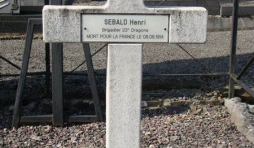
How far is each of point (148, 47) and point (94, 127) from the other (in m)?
6.54

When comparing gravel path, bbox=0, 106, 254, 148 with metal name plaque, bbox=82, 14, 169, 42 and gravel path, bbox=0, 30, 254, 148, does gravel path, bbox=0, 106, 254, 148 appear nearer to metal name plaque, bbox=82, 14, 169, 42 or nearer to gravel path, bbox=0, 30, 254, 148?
gravel path, bbox=0, 30, 254, 148

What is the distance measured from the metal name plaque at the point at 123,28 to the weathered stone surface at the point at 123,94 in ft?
0.27

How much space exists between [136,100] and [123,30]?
23.0 inches

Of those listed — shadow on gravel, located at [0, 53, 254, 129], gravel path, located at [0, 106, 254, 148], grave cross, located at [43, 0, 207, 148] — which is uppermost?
grave cross, located at [43, 0, 207, 148]

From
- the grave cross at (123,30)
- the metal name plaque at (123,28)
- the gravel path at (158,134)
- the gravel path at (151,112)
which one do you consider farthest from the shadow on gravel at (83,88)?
the metal name plaque at (123,28)

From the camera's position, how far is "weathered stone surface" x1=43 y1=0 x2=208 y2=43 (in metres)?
4.39

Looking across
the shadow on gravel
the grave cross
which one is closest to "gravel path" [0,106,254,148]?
the shadow on gravel

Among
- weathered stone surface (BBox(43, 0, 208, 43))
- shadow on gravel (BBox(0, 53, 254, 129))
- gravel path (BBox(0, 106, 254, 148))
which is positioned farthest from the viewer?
shadow on gravel (BBox(0, 53, 254, 129))

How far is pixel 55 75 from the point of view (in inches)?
271

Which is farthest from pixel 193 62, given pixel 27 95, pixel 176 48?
pixel 27 95

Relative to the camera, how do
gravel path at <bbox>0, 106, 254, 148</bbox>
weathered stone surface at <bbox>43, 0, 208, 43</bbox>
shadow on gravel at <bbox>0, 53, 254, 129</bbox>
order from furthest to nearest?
shadow on gravel at <bbox>0, 53, 254, 129</bbox> < gravel path at <bbox>0, 106, 254, 148</bbox> < weathered stone surface at <bbox>43, 0, 208, 43</bbox>

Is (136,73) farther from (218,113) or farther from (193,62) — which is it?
(193,62)

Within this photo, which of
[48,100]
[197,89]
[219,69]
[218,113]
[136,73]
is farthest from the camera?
[219,69]

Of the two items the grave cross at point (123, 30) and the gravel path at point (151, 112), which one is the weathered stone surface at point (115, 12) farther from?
the gravel path at point (151, 112)
